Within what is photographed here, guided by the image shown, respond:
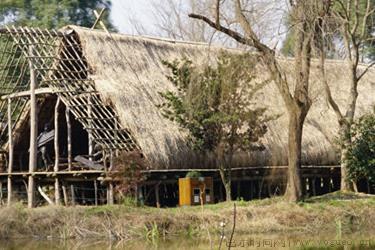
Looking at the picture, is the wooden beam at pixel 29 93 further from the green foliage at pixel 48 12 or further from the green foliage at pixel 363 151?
the green foliage at pixel 48 12

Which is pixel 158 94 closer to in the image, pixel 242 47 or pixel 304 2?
pixel 242 47

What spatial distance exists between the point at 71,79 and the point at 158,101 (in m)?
2.72

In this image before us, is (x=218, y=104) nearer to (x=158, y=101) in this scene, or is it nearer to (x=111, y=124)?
(x=158, y=101)

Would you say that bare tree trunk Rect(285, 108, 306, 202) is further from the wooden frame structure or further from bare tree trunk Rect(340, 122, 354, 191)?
the wooden frame structure

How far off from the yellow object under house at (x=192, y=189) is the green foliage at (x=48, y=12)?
1796 cm

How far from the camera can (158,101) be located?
24.8 m

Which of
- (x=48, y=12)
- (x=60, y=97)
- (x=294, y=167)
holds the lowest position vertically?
(x=294, y=167)

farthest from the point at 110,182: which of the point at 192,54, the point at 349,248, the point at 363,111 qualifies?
the point at 363,111

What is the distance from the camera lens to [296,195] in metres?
21.2

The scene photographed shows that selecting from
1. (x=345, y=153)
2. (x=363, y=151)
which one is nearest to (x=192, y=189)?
(x=345, y=153)

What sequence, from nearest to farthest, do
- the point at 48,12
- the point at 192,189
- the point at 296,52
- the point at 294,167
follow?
the point at 296,52 < the point at 294,167 < the point at 192,189 < the point at 48,12

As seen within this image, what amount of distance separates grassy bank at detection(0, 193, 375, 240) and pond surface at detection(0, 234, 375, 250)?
1.42 ft

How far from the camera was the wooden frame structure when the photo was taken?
22875 mm

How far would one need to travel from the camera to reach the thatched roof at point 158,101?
2312 centimetres
